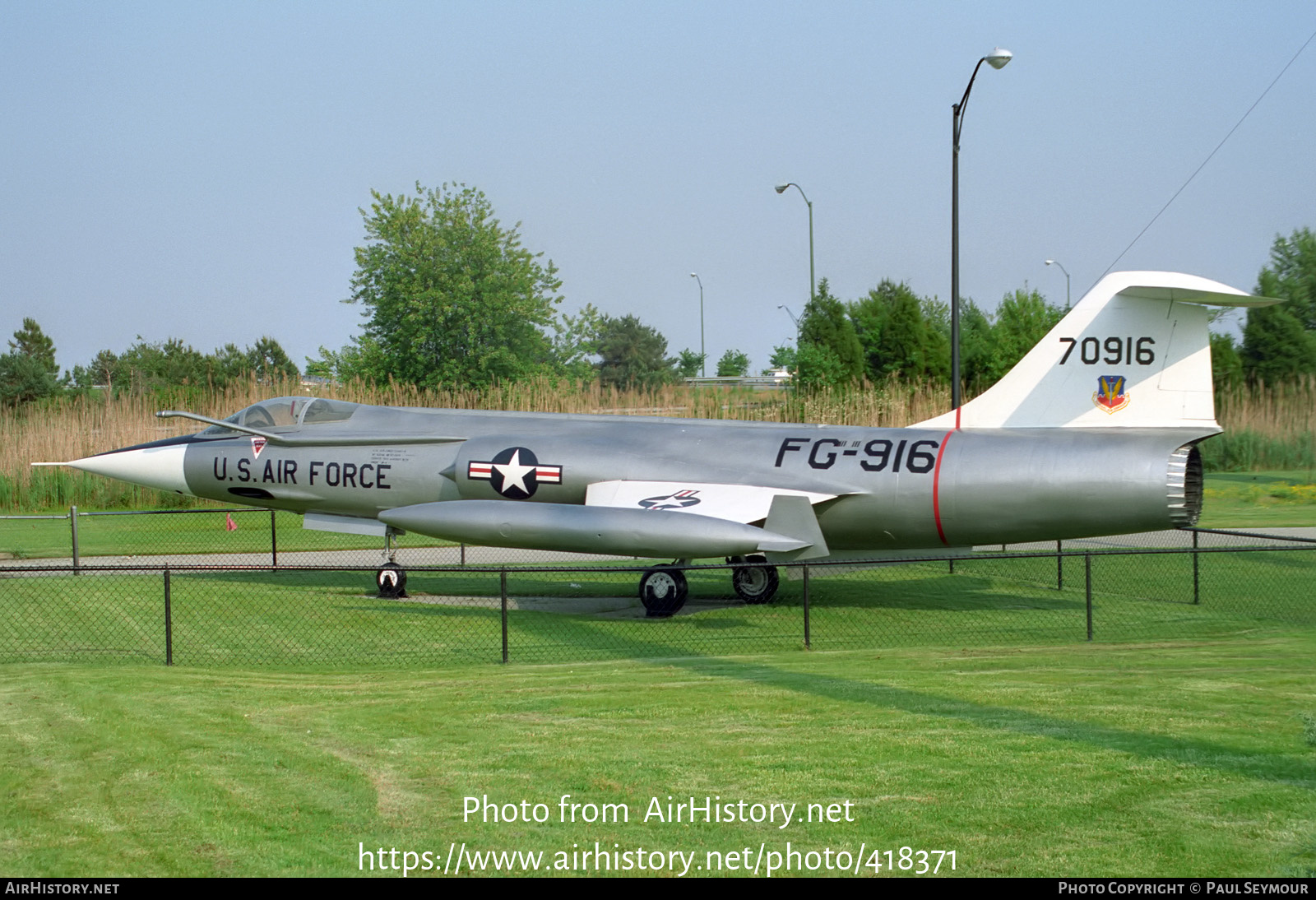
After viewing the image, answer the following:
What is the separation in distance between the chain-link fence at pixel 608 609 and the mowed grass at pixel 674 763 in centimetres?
157

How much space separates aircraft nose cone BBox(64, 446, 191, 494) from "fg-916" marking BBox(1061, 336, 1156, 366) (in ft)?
44.5

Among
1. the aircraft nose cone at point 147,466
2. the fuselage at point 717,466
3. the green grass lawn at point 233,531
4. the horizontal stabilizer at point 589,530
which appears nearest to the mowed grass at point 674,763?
the horizontal stabilizer at point 589,530

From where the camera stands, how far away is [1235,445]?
33438 mm

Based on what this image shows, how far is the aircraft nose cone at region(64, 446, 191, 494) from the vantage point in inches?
738

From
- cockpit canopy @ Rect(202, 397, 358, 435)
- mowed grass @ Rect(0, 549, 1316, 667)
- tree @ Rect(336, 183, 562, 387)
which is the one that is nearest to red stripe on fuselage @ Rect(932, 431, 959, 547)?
mowed grass @ Rect(0, 549, 1316, 667)

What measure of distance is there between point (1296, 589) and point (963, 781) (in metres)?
11.4

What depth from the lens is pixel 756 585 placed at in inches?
662

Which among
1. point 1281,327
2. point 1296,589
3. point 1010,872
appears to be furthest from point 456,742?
point 1281,327

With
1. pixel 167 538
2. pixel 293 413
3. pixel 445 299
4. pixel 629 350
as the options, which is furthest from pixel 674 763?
pixel 629 350

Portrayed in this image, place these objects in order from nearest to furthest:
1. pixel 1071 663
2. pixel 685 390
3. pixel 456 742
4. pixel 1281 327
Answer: pixel 456 742 < pixel 1071 663 < pixel 685 390 < pixel 1281 327

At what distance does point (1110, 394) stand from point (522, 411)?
14.5 meters

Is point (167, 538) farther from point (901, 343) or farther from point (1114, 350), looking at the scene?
point (901, 343)

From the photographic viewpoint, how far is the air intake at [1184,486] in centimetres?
1359

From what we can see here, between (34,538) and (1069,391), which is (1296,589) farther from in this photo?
(34,538)
